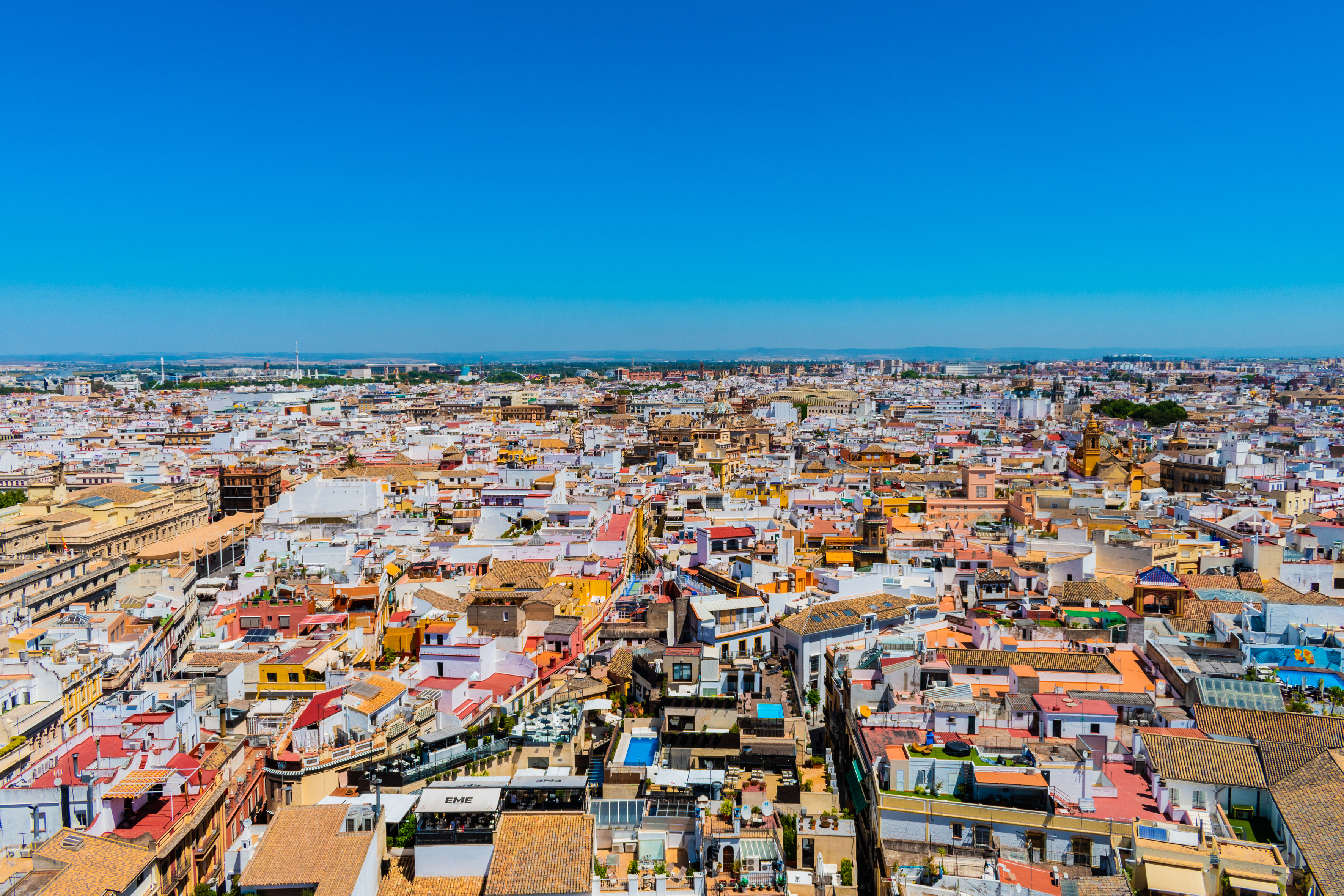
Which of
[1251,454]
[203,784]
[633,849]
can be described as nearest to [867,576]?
[633,849]

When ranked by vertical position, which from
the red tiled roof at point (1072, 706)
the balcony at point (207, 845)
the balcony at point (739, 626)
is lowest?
the balcony at point (207, 845)

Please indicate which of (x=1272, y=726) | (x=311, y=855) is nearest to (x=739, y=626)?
(x=1272, y=726)

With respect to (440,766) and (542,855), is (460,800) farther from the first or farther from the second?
(440,766)

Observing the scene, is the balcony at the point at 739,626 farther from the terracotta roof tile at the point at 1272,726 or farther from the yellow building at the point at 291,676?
the terracotta roof tile at the point at 1272,726

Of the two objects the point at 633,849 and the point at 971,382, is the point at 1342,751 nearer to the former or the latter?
the point at 633,849

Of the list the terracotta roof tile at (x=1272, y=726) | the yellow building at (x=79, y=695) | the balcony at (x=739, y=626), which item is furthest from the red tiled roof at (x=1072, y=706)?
the yellow building at (x=79, y=695)

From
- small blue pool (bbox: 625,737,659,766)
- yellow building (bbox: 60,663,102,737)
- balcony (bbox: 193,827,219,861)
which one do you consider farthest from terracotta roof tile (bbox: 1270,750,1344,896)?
yellow building (bbox: 60,663,102,737)
